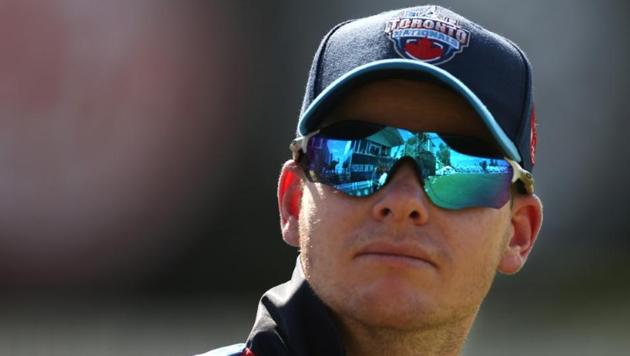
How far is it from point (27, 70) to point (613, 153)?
3909mm

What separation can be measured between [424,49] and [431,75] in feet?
0.28

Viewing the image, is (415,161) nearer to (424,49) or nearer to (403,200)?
(403,200)

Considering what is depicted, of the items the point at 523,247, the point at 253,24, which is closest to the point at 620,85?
the point at 253,24

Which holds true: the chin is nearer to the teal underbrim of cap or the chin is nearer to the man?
the man

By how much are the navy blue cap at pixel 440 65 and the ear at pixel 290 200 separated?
0.56 feet

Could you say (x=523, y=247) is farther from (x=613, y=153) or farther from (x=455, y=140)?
(x=613, y=153)

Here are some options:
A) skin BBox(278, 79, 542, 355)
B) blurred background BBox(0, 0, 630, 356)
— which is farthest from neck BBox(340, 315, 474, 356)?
blurred background BBox(0, 0, 630, 356)

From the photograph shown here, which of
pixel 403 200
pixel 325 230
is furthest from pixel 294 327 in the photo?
pixel 403 200

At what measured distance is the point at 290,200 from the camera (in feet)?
9.55

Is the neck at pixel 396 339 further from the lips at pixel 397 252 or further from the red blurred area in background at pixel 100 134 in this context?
the red blurred area in background at pixel 100 134

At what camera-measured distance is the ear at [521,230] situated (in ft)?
9.34

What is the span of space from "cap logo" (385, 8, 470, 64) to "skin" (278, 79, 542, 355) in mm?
73

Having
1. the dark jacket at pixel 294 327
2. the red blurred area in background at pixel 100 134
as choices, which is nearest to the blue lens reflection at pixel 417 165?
the dark jacket at pixel 294 327

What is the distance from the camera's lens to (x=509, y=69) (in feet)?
9.02
